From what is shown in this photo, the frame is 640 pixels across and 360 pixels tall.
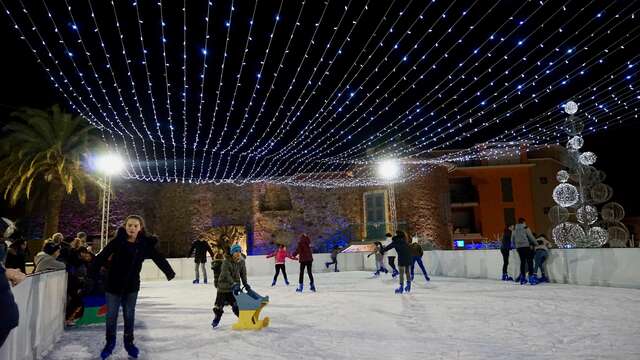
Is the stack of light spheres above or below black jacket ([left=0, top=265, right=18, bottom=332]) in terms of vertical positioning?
above

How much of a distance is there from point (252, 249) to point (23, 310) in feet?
71.1

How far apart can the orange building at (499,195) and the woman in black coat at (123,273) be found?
2788cm

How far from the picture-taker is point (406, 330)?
17.7 feet

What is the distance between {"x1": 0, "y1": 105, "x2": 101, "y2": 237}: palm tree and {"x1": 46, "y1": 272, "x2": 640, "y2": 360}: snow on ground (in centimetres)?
1114

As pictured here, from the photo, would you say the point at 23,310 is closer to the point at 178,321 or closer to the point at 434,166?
the point at 178,321

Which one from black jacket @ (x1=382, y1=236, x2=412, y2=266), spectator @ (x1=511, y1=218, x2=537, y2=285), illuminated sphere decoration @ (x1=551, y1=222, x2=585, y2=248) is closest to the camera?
black jacket @ (x1=382, y1=236, x2=412, y2=266)

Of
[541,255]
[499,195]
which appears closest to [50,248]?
[541,255]

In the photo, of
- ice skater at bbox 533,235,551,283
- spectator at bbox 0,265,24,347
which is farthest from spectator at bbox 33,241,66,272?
ice skater at bbox 533,235,551,283

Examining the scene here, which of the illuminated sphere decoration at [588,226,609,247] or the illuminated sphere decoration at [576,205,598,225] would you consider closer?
the illuminated sphere decoration at [588,226,609,247]

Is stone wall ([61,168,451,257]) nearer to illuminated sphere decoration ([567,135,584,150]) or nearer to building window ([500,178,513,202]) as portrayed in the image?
building window ([500,178,513,202])

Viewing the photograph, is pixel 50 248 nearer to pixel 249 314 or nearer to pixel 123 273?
pixel 123 273

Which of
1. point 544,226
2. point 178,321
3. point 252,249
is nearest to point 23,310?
point 178,321

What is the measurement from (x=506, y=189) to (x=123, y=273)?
29872 millimetres

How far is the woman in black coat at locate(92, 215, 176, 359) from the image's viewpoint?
14.3 ft
